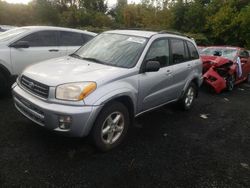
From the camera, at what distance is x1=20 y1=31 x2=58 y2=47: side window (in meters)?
6.60

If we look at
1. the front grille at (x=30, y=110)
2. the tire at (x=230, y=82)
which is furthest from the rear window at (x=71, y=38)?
the tire at (x=230, y=82)

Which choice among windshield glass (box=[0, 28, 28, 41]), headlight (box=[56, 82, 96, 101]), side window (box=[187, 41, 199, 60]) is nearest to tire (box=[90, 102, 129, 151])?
headlight (box=[56, 82, 96, 101])

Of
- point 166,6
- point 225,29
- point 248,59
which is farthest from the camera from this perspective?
point 166,6

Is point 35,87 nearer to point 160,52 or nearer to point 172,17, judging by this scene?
point 160,52

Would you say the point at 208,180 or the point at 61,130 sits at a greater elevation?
the point at 61,130

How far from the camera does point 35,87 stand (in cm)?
403

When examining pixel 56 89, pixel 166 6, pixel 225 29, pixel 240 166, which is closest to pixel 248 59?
pixel 240 166

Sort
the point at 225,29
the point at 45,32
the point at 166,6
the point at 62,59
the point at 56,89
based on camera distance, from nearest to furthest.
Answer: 1. the point at 56,89
2. the point at 62,59
3. the point at 45,32
4. the point at 225,29
5. the point at 166,6

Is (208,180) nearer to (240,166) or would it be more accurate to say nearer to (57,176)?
(240,166)

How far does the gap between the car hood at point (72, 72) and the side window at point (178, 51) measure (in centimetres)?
155

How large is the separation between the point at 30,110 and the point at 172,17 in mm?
29495

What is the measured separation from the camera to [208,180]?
3.81 metres

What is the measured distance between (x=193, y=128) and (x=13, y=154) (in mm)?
3418

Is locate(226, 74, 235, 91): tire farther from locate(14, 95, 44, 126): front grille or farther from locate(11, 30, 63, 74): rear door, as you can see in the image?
locate(14, 95, 44, 126): front grille
